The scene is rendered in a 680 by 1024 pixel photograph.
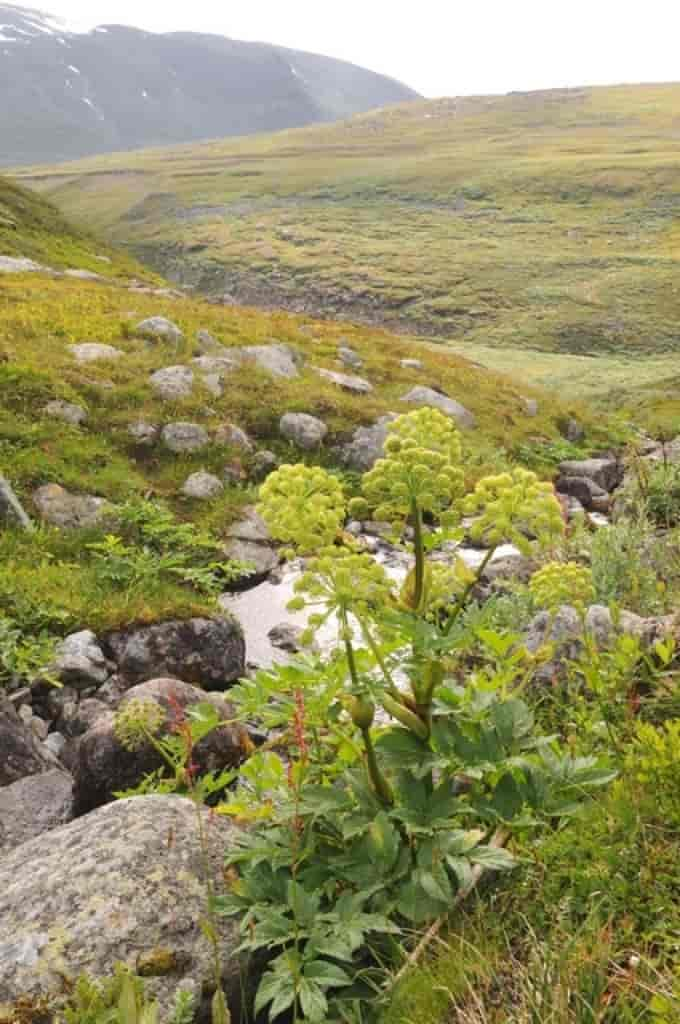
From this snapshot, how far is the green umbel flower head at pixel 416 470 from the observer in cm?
310

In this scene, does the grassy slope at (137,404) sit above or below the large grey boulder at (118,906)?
below

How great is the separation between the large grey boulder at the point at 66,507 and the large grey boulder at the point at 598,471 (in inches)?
A: 419

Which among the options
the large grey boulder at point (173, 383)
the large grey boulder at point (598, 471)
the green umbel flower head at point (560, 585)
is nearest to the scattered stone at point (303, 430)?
the large grey boulder at point (173, 383)

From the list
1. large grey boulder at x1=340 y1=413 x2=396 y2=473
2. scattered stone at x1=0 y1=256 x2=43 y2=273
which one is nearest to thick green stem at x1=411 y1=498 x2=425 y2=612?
large grey boulder at x1=340 y1=413 x2=396 y2=473

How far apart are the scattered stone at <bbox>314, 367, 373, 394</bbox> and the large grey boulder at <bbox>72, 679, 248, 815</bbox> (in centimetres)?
1299

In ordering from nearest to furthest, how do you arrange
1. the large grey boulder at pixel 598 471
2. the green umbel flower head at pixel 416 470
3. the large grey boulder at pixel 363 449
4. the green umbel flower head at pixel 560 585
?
the green umbel flower head at pixel 416 470 → the green umbel flower head at pixel 560 585 → the large grey boulder at pixel 363 449 → the large grey boulder at pixel 598 471

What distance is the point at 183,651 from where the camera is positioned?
371 inches

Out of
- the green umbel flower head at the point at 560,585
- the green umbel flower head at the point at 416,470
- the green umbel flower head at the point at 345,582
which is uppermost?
the green umbel flower head at the point at 416,470

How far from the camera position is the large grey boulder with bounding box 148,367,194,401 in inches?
623

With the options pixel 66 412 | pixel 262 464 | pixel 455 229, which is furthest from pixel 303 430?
pixel 455 229

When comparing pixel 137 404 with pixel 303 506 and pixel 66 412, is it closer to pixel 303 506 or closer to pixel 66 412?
pixel 66 412

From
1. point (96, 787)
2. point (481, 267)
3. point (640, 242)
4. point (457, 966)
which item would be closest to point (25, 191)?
point (481, 267)

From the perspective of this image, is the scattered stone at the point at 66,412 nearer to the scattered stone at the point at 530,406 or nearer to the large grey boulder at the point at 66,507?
the large grey boulder at the point at 66,507

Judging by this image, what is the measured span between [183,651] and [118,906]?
5.70 metres
